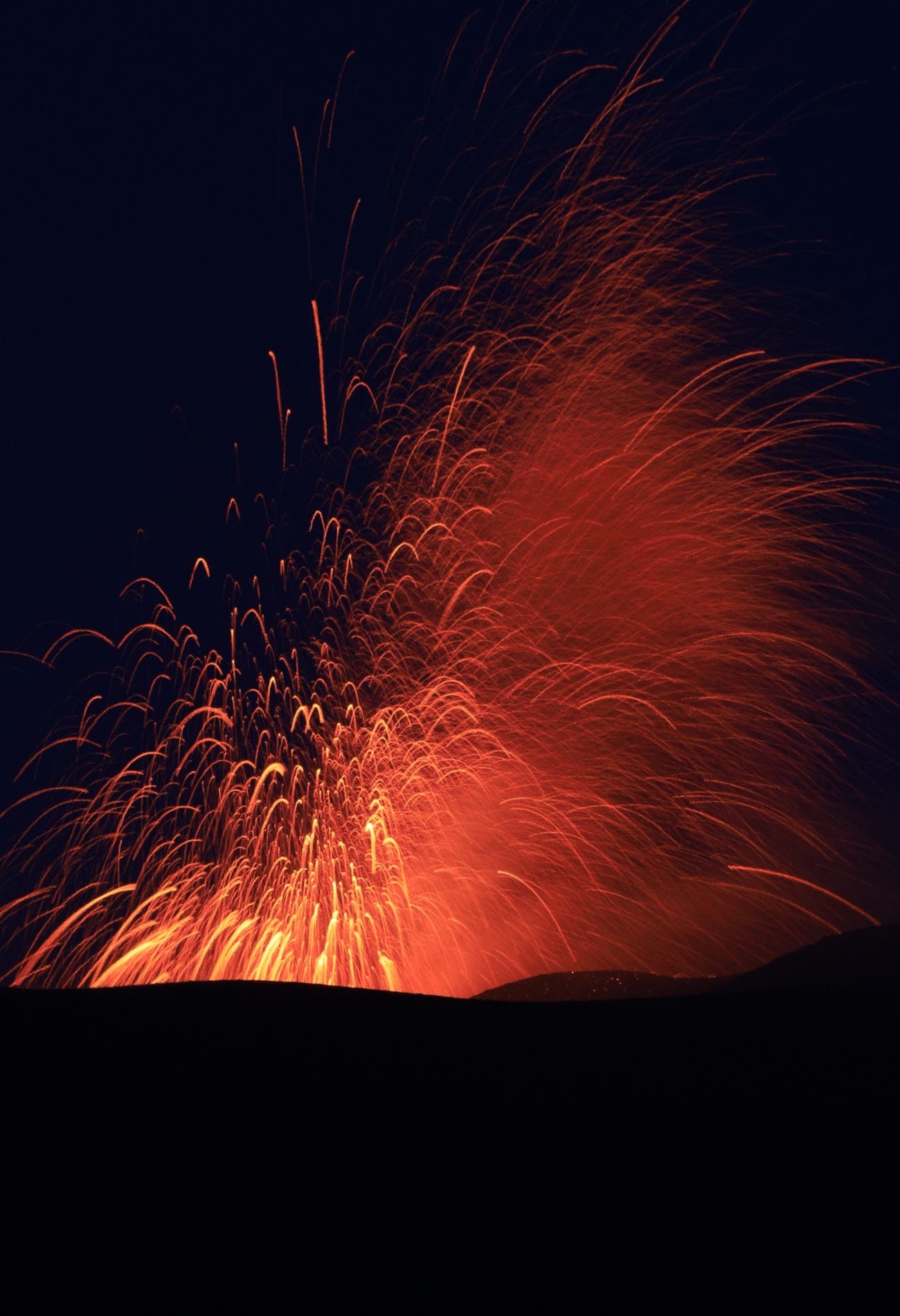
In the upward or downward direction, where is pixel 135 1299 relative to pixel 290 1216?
downward

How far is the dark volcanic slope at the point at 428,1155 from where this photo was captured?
340 centimetres

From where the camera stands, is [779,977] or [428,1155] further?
[779,977]

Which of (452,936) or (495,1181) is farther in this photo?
(452,936)

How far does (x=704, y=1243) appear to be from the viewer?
3.57m

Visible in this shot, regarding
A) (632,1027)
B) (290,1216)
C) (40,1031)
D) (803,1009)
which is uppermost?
(803,1009)

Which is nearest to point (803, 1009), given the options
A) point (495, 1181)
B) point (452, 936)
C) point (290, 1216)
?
point (495, 1181)

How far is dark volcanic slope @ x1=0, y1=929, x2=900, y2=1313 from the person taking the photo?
3.40 m

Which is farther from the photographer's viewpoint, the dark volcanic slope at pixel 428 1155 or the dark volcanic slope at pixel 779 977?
the dark volcanic slope at pixel 779 977

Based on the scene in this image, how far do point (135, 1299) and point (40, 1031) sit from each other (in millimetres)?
1844

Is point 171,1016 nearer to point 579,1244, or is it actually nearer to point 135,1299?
point 135,1299

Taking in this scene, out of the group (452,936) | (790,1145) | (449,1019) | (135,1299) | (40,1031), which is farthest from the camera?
(452,936)

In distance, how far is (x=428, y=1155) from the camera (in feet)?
13.0

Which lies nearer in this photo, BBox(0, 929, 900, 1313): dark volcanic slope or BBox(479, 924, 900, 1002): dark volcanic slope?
BBox(0, 929, 900, 1313): dark volcanic slope

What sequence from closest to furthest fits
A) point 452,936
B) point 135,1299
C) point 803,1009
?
point 135,1299 < point 803,1009 < point 452,936
